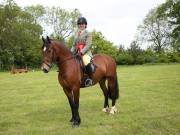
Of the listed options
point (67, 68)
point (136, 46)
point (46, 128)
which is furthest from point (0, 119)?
point (136, 46)

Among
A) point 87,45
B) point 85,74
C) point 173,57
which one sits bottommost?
point 173,57

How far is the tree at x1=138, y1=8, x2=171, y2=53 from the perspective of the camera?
86.4 m

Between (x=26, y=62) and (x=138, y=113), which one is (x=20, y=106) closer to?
(x=138, y=113)

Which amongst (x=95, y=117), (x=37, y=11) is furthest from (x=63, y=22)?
(x=95, y=117)

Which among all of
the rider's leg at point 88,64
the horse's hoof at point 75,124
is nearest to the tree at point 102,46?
the rider's leg at point 88,64

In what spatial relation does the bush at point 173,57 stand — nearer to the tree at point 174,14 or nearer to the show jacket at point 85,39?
the tree at point 174,14

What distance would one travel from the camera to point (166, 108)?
38.4ft

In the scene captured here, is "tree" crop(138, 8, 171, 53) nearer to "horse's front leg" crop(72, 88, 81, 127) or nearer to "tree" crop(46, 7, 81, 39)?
"tree" crop(46, 7, 81, 39)

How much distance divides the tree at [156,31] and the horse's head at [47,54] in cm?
7812

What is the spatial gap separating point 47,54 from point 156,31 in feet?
271

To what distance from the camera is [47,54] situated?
9.01 metres

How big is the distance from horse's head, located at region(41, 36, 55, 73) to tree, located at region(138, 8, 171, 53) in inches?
3076

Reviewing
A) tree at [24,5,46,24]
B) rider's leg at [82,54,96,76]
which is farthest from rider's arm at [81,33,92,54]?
tree at [24,5,46,24]

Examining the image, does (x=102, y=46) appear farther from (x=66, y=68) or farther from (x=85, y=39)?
(x=66, y=68)
